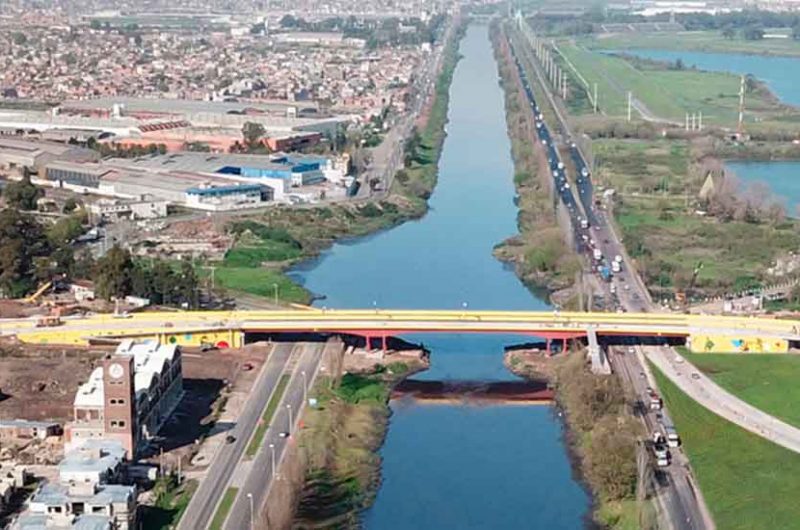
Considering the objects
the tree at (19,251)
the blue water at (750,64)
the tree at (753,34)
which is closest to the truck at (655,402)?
the tree at (19,251)

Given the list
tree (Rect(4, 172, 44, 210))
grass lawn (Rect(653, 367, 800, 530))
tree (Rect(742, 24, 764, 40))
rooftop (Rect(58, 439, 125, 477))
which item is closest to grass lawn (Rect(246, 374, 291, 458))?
rooftop (Rect(58, 439, 125, 477))

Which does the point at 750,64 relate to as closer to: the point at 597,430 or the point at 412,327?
the point at 412,327

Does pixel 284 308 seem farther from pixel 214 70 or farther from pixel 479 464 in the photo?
pixel 214 70

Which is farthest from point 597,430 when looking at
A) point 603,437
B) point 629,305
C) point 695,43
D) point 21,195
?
point 695,43

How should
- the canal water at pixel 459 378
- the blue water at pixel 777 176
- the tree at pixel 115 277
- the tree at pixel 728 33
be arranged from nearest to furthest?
the canal water at pixel 459 378, the tree at pixel 115 277, the blue water at pixel 777 176, the tree at pixel 728 33

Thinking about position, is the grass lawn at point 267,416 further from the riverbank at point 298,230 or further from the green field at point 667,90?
the green field at point 667,90

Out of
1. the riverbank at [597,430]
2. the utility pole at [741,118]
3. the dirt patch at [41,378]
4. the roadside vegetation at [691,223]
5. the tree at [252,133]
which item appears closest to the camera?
the riverbank at [597,430]
